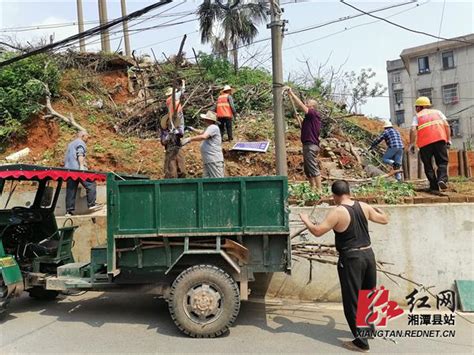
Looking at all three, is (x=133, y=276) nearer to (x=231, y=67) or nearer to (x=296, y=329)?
(x=296, y=329)

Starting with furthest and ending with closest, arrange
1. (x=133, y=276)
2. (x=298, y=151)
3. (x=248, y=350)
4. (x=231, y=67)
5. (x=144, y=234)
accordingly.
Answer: (x=231, y=67)
(x=298, y=151)
(x=133, y=276)
(x=144, y=234)
(x=248, y=350)

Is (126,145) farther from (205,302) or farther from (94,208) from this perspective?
(205,302)

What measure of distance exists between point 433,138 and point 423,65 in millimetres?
35555

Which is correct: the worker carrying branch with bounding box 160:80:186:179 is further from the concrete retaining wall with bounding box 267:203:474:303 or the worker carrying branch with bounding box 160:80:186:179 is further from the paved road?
the concrete retaining wall with bounding box 267:203:474:303

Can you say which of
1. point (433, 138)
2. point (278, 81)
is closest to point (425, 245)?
point (433, 138)

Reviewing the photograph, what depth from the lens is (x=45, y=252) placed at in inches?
236

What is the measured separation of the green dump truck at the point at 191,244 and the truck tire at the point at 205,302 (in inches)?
0.4

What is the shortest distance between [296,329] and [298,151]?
24.6 ft

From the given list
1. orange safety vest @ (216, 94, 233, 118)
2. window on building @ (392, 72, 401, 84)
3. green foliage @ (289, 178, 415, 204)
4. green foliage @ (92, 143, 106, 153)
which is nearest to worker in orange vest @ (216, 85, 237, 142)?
orange safety vest @ (216, 94, 233, 118)

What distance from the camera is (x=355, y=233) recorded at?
4.45m

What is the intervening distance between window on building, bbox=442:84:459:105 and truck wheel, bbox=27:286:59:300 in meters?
37.4

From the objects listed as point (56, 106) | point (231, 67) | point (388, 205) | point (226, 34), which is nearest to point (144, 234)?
point (388, 205)

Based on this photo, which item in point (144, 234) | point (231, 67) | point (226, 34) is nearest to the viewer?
point (144, 234)

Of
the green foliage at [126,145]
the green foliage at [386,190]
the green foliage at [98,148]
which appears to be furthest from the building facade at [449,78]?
the green foliage at [98,148]
